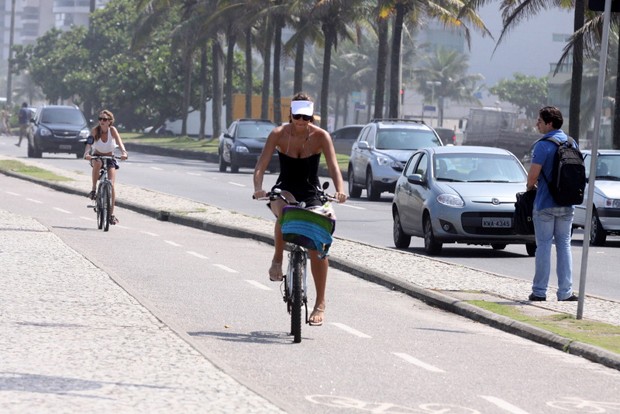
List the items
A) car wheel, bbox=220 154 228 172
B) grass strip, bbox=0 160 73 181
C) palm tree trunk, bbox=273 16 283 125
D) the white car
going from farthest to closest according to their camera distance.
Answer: palm tree trunk, bbox=273 16 283 125, car wheel, bbox=220 154 228 172, grass strip, bbox=0 160 73 181, the white car

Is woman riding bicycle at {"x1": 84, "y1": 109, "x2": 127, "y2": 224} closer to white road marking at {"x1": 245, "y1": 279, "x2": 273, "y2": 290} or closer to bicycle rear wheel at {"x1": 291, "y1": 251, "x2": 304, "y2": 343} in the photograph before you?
white road marking at {"x1": 245, "y1": 279, "x2": 273, "y2": 290}

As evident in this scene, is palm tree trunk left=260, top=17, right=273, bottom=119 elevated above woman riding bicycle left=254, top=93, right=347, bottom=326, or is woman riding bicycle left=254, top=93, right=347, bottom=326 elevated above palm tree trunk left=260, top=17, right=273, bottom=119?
palm tree trunk left=260, top=17, right=273, bottom=119

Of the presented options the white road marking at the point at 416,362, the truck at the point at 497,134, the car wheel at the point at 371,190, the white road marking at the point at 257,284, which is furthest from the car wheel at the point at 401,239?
the truck at the point at 497,134

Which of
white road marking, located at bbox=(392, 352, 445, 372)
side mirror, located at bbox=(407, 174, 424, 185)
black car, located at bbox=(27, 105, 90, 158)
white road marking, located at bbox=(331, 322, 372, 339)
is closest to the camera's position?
white road marking, located at bbox=(392, 352, 445, 372)

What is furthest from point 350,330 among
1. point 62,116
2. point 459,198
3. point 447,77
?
point 447,77

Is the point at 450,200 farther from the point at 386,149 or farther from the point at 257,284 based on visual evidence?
the point at 386,149

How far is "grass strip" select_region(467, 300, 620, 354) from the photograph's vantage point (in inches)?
437

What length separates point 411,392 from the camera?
870 cm

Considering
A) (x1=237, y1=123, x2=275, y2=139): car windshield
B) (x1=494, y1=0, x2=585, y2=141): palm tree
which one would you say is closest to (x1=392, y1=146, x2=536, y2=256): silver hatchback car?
(x1=494, y1=0, x2=585, y2=141): palm tree

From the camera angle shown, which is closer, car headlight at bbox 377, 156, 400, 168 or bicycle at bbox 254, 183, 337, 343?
bicycle at bbox 254, 183, 337, 343

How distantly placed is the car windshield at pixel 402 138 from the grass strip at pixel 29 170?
7.31m

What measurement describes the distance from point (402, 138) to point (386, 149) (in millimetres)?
563

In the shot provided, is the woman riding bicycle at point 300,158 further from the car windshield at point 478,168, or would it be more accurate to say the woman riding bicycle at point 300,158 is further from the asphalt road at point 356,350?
the car windshield at point 478,168

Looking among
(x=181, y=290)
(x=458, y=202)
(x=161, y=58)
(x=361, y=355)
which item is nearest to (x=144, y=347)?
(x=361, y=355)
